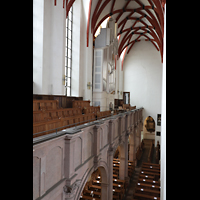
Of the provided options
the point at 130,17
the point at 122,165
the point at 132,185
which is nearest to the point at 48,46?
the point at 122,165

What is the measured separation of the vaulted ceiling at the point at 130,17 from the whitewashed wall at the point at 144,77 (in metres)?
1.01

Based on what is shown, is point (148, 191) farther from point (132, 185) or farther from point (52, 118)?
point (52, 118)

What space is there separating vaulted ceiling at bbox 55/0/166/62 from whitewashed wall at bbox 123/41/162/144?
1014mm

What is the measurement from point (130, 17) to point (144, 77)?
804 centimetres

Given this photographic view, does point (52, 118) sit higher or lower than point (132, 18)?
lower

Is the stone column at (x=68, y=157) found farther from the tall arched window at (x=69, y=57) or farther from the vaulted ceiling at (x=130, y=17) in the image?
the vaulted ceiling at (x=130, y=17)

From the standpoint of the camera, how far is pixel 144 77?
24.5 m

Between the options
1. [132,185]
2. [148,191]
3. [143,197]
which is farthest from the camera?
[132,185]

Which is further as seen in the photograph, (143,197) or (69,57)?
(69,57)

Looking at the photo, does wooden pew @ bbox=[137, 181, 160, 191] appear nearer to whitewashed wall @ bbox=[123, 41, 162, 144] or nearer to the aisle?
the aisle

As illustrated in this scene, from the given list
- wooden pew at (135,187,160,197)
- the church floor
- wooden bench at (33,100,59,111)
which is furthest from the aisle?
wooden bench at (33,100,59,111)
